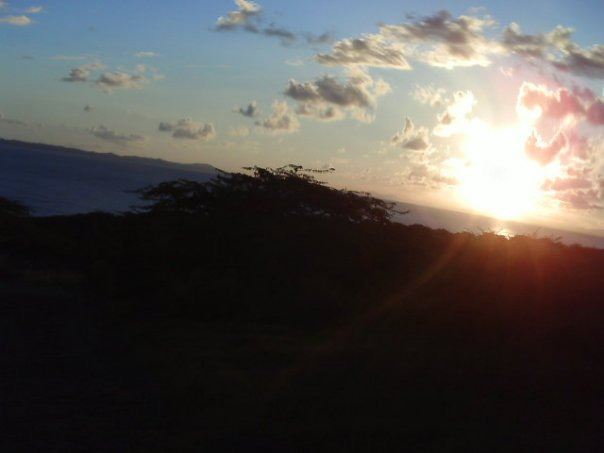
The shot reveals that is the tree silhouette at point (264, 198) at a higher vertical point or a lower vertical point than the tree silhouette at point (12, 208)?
higher

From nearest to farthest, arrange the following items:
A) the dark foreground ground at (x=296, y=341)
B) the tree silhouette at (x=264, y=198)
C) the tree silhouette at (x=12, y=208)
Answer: the dark foreground ground at (x=296, y=341), the tree silhouette at (x=264, y=198), the tree silhouette at (x=12, y=208)

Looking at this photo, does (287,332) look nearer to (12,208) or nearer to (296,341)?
(296,341)

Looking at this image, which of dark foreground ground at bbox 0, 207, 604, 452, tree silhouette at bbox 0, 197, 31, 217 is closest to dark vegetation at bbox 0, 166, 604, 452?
dark foreground ground at bbox 0, 207, 604, 452

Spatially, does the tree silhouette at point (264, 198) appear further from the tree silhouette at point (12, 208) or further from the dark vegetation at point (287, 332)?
the tree silhouette at point (12, 208)

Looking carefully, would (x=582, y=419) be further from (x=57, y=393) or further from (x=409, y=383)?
(x=57, y=393)

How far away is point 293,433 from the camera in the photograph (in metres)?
7.19

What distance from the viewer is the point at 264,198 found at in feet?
71.8

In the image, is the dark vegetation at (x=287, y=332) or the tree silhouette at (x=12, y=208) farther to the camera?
the tree silhouette at (x=12, y=208)

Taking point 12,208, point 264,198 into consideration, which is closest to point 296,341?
point 264,198

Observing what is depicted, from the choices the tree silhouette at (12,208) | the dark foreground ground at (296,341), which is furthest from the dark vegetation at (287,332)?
the tree silhouette at (12,208)

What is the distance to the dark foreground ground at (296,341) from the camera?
24.3ft

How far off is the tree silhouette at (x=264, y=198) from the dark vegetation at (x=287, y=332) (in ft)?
0.21

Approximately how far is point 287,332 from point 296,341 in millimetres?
1025

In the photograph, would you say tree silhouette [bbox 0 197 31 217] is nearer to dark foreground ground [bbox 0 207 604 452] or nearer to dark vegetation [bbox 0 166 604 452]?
dark vegetation [bbox 0 166 604 452]
